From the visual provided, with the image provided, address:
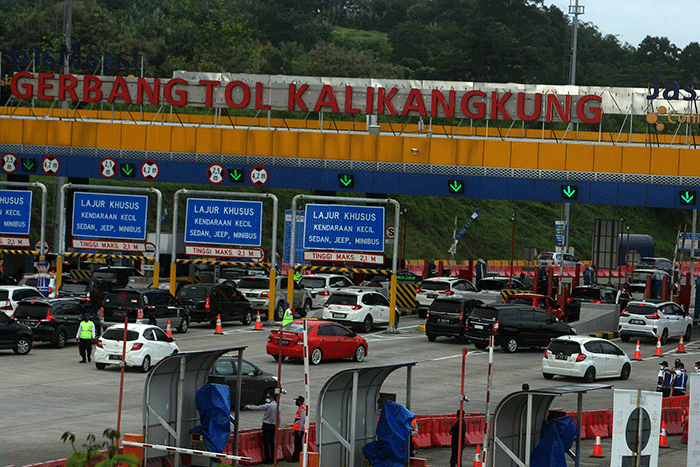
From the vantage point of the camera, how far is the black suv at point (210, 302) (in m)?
36.8

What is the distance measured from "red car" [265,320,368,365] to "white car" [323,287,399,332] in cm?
591

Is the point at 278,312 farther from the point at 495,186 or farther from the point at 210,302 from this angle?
the point at 495,186

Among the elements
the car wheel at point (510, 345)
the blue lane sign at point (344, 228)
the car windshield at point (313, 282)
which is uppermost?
the blue lane sign at point (344, 228)

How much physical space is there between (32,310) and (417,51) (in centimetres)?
10020

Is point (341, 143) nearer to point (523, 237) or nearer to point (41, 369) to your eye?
point (41, 369)

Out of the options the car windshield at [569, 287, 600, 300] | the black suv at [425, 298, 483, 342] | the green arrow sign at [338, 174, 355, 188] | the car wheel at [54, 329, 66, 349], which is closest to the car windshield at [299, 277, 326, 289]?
the green arrow sign at [338, 174, 355, 188]

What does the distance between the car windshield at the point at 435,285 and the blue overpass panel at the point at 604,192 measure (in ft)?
24.9

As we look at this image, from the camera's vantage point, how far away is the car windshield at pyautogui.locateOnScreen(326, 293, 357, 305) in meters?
36.3

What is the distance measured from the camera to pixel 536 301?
38.4 m

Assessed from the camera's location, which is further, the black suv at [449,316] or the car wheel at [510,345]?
the black suv at [449,316]

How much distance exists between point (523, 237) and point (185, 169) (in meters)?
55.5

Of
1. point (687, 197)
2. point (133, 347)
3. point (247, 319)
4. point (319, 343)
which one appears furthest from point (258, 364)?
point (687, 197)

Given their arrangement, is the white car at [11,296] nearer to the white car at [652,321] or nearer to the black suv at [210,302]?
the black suv at [210,302]

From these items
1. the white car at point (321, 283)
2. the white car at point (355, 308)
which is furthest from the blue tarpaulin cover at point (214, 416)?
the white car at point (321, 283)
